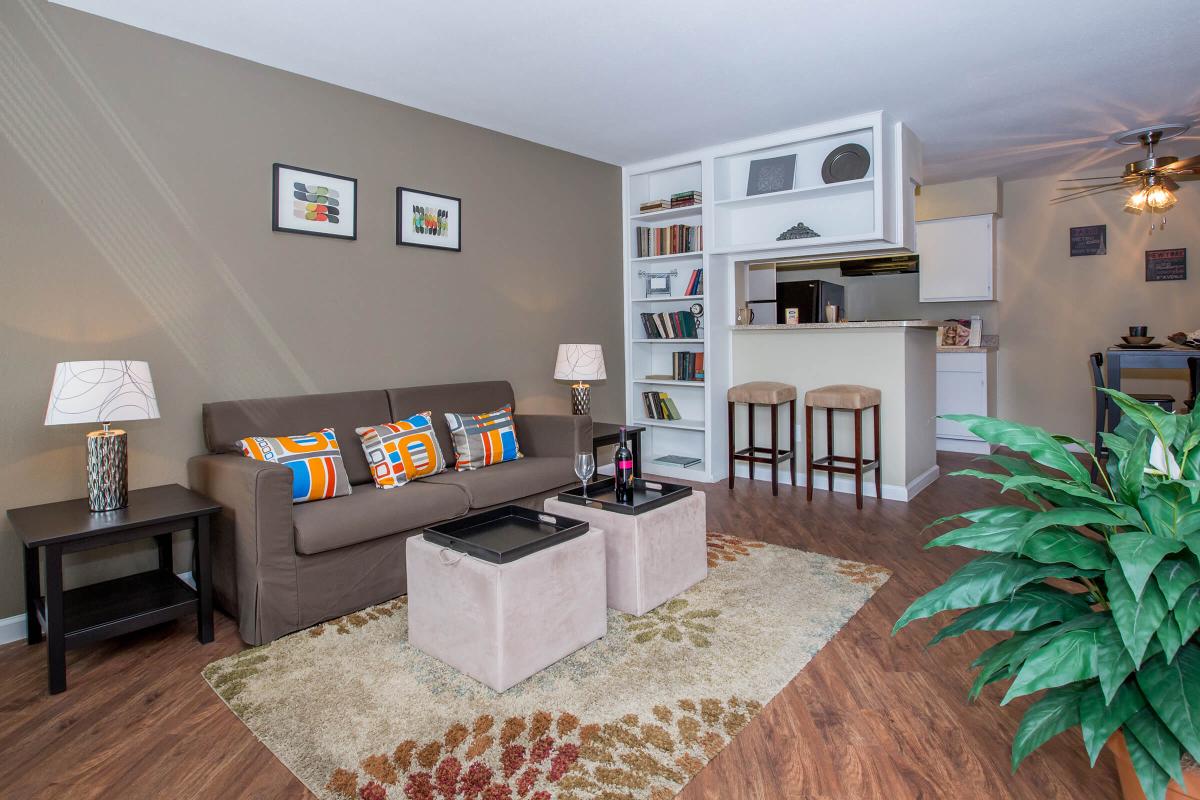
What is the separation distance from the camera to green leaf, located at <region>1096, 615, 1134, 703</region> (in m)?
1.18

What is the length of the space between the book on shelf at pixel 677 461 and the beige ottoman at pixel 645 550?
7.82ft

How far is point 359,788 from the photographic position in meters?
1.66

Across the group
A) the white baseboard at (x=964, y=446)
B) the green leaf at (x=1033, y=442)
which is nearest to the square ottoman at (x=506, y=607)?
the green leaf at (x=1033, y=442)

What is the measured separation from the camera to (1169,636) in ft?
3.82

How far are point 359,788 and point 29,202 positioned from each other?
2547mm

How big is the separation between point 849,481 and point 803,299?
5.29 ft

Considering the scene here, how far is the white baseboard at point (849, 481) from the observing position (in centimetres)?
452

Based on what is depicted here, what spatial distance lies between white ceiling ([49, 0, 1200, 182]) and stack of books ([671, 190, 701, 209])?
1.77ft

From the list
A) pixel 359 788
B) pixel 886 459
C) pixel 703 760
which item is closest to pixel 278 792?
pixel 359 788

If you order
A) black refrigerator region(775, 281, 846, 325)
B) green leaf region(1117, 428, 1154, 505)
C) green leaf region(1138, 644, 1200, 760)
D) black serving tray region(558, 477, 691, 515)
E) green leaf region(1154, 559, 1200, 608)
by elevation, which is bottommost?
green leaf region(1138, 644, 1200, 760)

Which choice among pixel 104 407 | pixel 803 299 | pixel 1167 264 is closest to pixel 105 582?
pixel 104 407

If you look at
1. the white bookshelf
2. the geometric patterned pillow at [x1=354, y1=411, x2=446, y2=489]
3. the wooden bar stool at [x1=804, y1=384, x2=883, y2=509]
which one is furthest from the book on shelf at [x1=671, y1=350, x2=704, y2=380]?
the geometric patterned pillow at [x1=354, y1=411, x2=446, y2=489]

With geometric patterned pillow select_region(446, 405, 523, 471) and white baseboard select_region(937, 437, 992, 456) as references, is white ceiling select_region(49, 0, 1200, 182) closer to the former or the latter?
geometric patterned pillow select_region(446, 405, 523, 471)

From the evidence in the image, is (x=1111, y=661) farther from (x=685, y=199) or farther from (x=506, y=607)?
(x=685, y=199)
